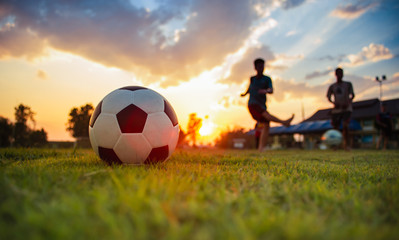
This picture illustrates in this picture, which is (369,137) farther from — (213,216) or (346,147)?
(213,216)

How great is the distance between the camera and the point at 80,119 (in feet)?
130

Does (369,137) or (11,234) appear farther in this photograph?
(369,137)

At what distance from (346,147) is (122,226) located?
32.1 feet

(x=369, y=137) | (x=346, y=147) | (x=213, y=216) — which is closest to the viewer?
Result: (x=213, y=216)

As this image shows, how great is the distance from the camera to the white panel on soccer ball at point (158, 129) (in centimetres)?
265

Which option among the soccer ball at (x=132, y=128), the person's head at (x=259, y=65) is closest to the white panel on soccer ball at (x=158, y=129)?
the soccer ball at (x=132, y=128)

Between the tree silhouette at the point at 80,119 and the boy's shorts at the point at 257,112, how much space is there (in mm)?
37236

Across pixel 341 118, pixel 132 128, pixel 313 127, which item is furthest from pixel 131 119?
pixel 313 127

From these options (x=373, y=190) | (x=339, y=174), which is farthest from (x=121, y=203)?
(x=339, y=174)

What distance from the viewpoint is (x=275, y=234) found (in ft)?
2.81

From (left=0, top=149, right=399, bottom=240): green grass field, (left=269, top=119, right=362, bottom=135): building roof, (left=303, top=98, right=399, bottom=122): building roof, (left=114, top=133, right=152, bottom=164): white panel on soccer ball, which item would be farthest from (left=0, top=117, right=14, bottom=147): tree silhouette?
(left=303, top=98, right=399, bottom=122): building roof

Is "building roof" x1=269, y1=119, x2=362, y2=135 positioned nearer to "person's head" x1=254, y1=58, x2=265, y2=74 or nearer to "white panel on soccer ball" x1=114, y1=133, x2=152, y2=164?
"person's head" x1=254, y1=58, x2=265, y2=74

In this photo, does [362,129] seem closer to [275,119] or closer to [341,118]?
[341,118]

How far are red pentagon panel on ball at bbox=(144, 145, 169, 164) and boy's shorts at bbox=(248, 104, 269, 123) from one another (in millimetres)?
3898
